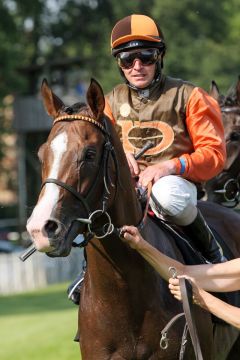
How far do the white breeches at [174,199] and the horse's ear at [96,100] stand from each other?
0.72 metres

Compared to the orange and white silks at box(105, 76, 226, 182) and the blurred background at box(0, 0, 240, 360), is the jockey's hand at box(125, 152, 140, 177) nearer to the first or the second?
the orange and white silks at box(105, 76, 226, 182)

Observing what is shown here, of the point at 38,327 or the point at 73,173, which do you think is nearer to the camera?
the point at 73,173

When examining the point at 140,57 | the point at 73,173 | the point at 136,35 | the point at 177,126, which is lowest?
the point at 73,173

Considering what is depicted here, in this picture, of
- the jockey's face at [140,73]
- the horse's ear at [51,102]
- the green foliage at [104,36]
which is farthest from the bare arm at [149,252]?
the green foliage at [104,36]

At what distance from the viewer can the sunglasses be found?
5.92 metres

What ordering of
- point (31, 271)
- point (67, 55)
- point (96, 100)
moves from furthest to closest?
1. point (67, 55)
2. point (31, 271)
3. point (96, 100)

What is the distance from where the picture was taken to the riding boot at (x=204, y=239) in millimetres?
5941

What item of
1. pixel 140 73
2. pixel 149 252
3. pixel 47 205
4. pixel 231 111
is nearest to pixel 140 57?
pixel 140 73

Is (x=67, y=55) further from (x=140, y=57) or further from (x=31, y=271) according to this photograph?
(x=140, y=57)

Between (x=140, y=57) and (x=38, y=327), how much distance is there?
7784 mm

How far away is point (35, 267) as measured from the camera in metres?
22.2

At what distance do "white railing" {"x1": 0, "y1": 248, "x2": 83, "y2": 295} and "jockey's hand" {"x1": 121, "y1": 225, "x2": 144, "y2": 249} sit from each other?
1665 centimetres

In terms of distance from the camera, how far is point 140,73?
596cm

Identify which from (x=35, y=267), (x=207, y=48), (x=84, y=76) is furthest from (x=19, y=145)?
(x=35, y=267)
